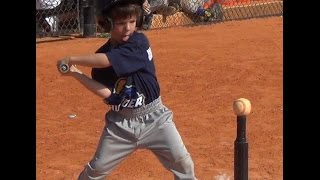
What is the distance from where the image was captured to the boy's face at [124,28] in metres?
4.55

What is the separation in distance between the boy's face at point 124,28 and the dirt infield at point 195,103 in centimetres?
168

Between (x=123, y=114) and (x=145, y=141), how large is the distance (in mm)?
213

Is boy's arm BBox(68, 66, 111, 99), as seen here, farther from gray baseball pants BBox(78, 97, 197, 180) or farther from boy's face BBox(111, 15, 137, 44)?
boy's face BBox(111, 15, 137, 44)

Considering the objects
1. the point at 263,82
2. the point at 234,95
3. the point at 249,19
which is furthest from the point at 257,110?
the point at 249,19

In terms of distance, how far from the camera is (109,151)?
4.70 meters

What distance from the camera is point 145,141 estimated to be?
4.71m

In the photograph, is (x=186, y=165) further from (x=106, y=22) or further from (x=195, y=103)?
(x=195, y=103)

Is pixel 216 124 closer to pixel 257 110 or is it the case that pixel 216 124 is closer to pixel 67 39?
pixel 257 110

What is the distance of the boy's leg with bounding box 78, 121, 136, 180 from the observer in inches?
184

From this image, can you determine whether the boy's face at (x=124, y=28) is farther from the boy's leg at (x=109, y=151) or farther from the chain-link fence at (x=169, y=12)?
the chain-link fence at (x=169, y=12)

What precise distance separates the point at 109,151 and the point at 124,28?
75 cm

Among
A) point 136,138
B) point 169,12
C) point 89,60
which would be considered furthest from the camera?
point 169,12

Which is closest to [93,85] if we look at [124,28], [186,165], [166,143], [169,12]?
[124,28]

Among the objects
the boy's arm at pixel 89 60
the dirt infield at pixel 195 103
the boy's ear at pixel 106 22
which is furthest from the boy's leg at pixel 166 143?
the dirt infield at pixel 195 103
